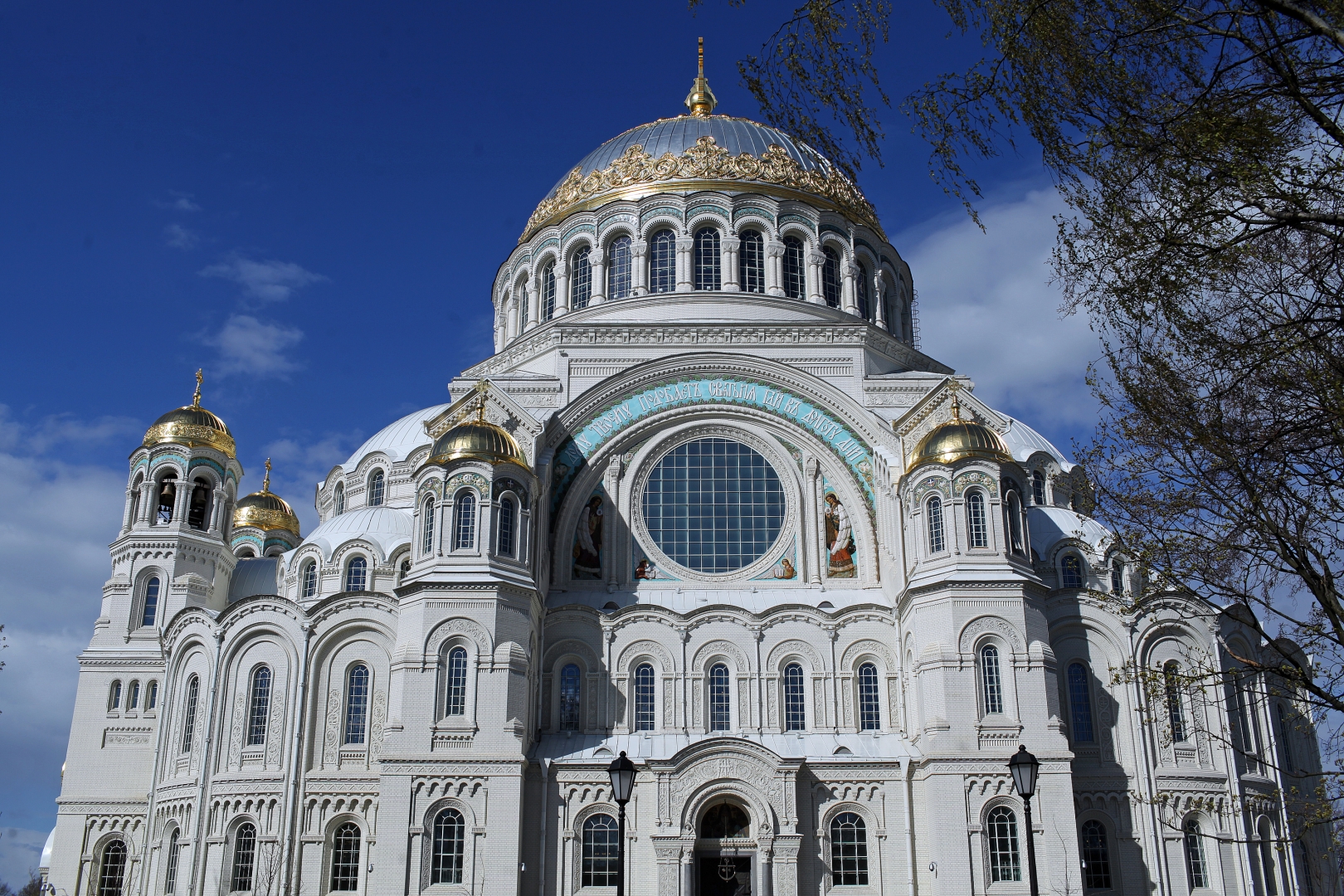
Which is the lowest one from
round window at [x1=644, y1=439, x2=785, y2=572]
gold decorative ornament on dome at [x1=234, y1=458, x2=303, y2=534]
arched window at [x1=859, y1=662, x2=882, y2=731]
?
arched window at [x1=859, y1=662, x2=882, y2=731]

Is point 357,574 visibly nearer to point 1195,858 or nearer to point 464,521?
point 464,521

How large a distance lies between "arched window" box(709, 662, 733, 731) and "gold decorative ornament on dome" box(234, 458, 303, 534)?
62.2ft

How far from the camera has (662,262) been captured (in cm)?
3616

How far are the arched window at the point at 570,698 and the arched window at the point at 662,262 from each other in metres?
11.7

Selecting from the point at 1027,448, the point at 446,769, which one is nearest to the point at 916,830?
the point at 446,769

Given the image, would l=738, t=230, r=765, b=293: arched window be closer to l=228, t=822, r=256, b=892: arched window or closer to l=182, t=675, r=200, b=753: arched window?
l=182, t=675, r=200, b=753: arched window

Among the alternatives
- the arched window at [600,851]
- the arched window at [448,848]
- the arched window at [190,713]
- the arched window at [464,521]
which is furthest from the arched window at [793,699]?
the arched window at [190,713]

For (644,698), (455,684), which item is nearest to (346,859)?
(455,684)

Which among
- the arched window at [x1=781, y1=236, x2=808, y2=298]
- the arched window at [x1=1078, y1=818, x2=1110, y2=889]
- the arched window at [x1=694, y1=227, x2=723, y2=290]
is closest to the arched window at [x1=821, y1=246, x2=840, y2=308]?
the arched window at [x1=781, y1=236, x2=808, y2=298]

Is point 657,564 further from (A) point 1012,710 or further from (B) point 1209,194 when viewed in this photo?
(B) point 1209,194

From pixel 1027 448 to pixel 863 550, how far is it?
9133 mm

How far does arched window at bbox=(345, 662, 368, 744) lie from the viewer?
2872cm

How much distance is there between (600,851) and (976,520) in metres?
10.7

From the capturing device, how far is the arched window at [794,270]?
3603 centimetres
